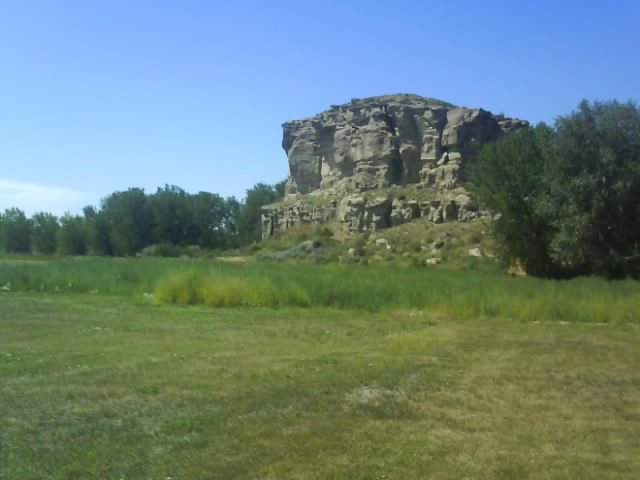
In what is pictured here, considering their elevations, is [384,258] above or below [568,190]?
below

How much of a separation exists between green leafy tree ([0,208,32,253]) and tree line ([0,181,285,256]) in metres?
0.23

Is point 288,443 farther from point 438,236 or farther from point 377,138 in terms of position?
point 377,138

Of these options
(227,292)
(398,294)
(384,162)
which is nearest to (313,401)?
(398,294)

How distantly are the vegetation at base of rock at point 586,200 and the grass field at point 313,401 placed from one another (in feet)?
49.9

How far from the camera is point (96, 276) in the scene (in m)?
29.6

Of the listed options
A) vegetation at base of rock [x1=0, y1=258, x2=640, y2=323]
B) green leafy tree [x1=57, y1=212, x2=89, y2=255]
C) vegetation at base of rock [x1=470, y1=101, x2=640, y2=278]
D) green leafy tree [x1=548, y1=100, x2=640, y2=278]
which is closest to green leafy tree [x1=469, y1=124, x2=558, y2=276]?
vegetation at base of rock [x1=470, y1=101, x2=640, y2=278]

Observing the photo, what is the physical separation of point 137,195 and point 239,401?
286 feet

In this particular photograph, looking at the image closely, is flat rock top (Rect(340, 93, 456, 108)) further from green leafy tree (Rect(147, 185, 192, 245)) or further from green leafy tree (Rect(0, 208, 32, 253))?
green leafy tree (Rect(0, 208, 32, 253))

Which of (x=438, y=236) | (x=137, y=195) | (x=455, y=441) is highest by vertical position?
(x=137, y=195)

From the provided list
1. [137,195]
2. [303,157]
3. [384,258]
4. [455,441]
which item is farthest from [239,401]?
[137,195]

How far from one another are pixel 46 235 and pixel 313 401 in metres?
103

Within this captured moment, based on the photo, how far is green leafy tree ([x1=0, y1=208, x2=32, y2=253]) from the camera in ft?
342

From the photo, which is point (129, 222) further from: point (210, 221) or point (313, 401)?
point (313, 401)

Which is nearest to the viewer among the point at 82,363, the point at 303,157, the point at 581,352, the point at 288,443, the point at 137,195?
the point at 288,443
